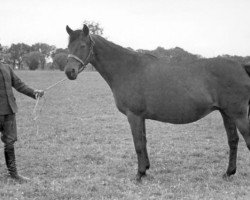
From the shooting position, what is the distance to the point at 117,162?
7.83m

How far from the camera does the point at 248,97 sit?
6.32 m

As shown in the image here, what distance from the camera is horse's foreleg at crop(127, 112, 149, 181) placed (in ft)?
21.2

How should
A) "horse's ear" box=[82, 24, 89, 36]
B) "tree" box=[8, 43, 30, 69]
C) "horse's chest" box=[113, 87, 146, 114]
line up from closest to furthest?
1. "horse's ear" box=[82, 24, 89, 36]
2. "horse's chest" box=[113, 87, 146, 114]
3. "tree" box=[8, 43, 30, 69]

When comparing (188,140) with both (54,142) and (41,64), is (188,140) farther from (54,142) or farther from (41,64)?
(41,64)

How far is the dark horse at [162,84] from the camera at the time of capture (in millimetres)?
6281

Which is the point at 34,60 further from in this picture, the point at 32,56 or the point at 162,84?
the point at 162,84

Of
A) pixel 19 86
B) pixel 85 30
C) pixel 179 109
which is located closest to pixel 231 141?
pixel 179 109

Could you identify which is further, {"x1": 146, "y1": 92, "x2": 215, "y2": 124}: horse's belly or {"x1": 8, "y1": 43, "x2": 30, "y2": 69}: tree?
{"x1": 8, "y1": 43, "x2": 30, "y2": 69}: tree

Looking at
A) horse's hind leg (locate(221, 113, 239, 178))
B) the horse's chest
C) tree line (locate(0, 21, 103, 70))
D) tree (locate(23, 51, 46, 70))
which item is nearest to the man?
the horse's chest

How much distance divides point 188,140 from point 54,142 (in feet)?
12.4

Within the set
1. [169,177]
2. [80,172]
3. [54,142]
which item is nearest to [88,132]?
[54,142]

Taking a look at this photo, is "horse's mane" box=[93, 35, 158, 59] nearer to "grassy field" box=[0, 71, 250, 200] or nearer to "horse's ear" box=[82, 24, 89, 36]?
"horse's ear" box=[82, 24, 89, 36]

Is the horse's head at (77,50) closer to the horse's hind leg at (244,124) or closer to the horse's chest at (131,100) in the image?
the horse's chest at (131,100)

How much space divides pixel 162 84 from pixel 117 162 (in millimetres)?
2312
